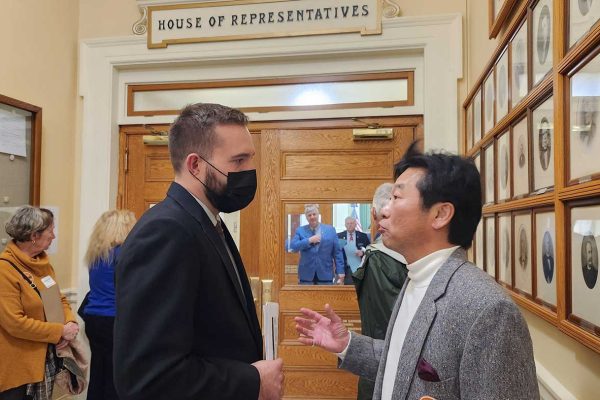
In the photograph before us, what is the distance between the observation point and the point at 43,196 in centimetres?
318

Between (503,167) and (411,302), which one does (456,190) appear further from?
(503,167)

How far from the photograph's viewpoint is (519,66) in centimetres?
159

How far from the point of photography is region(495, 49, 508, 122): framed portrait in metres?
1.77

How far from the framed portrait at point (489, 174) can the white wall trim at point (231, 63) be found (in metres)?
0.83

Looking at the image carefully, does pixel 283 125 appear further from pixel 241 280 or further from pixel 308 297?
pixel 241 280

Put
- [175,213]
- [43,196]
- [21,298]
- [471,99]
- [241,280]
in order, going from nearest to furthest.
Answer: [175,213] < [241,280] < [21,298] < [471,99] < [43,196]

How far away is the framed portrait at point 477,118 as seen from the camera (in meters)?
2.33

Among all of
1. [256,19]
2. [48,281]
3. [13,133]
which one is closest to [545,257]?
[48,281]

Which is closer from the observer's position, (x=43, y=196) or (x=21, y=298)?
(x=21, y=298)

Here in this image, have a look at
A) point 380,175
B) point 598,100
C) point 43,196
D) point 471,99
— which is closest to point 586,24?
point 598,100

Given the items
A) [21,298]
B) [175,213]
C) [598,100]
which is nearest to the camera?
[598,100]

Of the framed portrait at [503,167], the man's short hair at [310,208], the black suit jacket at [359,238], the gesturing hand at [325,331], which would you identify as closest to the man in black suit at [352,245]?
the black suit jacket at [359,238]

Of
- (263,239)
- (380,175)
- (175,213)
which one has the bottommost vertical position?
(263,239)

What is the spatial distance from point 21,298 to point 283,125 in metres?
1.85
